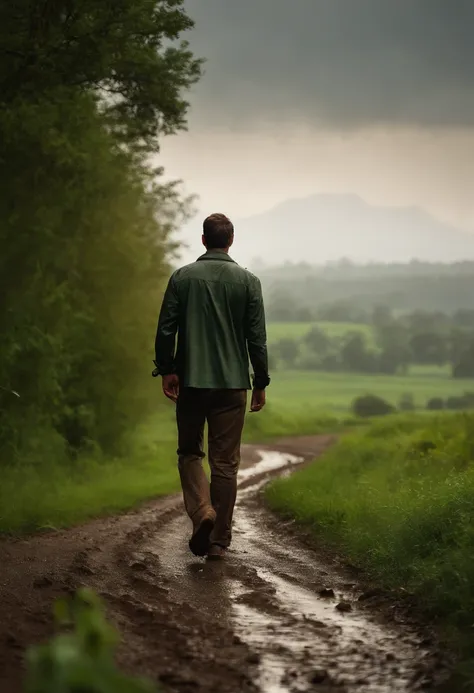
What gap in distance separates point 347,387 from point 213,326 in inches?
3445

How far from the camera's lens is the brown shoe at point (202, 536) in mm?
7270

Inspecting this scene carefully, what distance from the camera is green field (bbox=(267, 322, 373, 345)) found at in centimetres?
12212

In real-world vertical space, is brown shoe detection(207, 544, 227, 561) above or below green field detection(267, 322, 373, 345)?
below

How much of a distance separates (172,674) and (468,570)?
7.42 ft

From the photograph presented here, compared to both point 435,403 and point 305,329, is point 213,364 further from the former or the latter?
point 305,329

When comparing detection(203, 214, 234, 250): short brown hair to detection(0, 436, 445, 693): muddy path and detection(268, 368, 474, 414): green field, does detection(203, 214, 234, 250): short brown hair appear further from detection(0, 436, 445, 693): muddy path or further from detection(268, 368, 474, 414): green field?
detection(268, 368, 474, 414): green field

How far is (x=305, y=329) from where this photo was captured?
431 feet

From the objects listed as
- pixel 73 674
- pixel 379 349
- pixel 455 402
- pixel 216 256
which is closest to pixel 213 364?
pixel 216 256

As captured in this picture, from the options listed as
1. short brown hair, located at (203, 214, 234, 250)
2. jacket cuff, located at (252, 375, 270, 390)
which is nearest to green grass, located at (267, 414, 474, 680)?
jacket cuff, located at (252, 375, 270, 390)

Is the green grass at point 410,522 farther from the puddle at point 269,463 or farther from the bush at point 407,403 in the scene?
the bush at point 407,403

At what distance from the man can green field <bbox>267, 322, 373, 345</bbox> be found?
109m

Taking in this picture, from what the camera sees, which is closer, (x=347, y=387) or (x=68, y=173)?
(x=68, y=173)

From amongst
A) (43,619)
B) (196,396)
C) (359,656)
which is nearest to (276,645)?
(359,656)

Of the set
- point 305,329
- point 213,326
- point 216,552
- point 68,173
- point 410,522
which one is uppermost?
point 68,173
